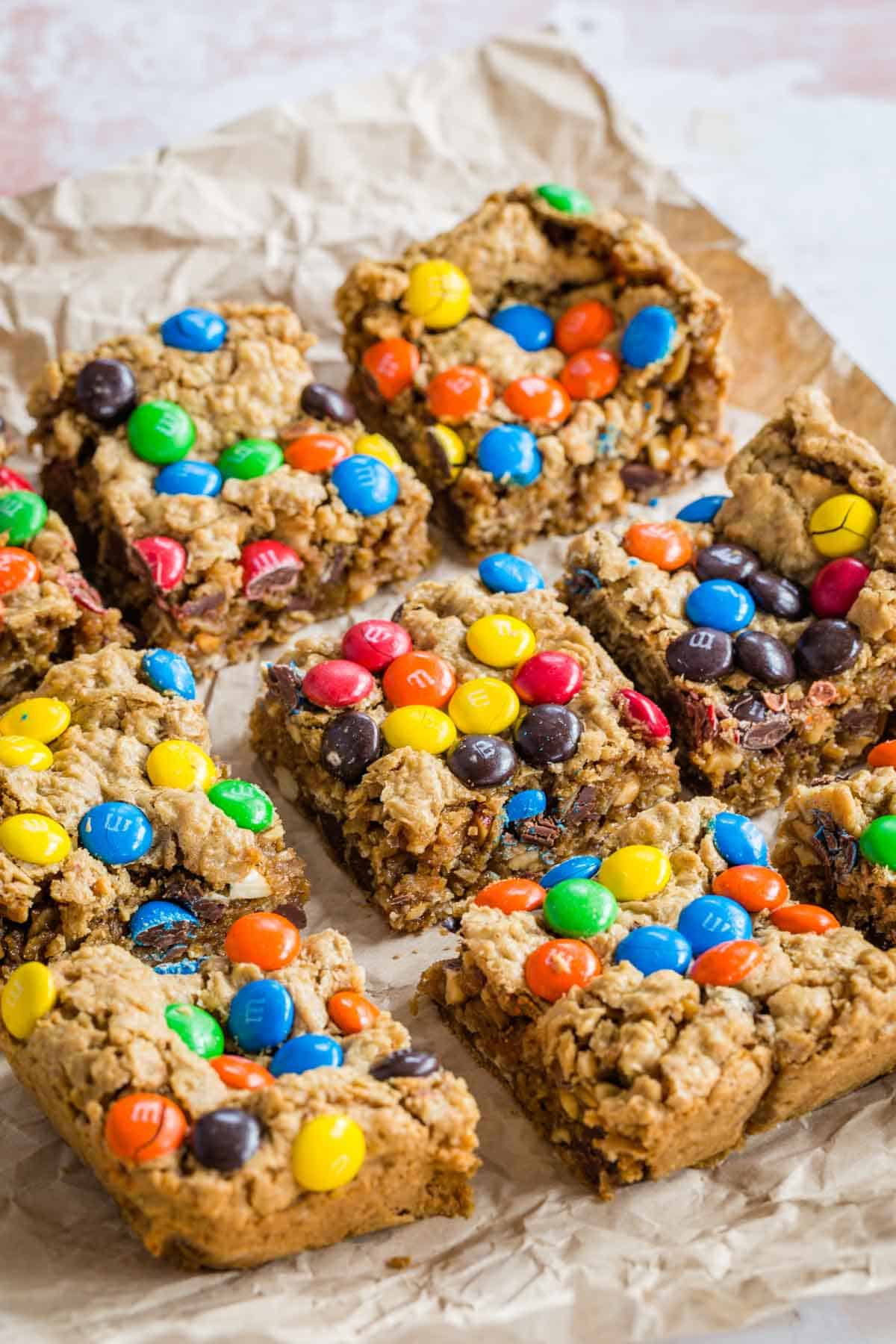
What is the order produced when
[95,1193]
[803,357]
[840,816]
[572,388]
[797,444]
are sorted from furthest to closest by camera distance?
1. [803,357]
2. [572,388]
3. [797,444]
4. [840,816]
5. [95,1193]

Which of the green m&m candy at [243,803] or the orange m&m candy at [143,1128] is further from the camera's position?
the green m&m candy at [243,803]

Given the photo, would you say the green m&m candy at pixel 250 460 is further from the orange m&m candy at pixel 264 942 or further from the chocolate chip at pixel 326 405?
the orange m&m candy at pixel 264 942

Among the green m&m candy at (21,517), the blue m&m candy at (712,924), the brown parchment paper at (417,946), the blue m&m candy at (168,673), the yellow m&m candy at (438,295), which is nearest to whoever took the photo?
the brown parchment paper at (417,946)

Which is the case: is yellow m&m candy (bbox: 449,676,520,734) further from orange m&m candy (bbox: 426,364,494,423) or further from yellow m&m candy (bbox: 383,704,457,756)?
orange m&m candy (bbox: 426,364,494,423)

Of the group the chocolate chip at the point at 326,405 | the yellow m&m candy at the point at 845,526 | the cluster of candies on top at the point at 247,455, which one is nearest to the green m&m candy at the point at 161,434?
the cluster of candies on top at the point at 247,455

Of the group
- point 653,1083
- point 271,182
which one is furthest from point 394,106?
point 653,1083

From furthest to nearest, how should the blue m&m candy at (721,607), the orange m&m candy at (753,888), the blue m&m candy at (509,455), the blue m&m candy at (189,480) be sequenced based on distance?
the blue m&m candy at (509,455), the blue m&m candy at (189,480), the blue m&m candy at (721,607), the orange m&m candy at (753,888)

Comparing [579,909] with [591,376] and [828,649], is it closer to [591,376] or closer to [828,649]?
[828,649]

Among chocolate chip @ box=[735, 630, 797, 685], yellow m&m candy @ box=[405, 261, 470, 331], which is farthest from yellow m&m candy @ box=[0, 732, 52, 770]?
yellow m&m candy @ box=[405, 261, 470, 331]

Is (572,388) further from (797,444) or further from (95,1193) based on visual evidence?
(95,1193)
